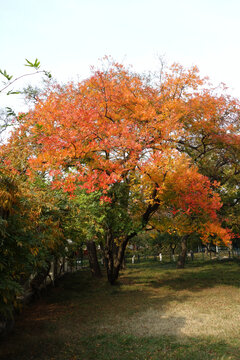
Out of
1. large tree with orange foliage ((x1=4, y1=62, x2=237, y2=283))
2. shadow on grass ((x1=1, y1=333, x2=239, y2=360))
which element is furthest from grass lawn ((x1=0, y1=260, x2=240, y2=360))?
large tree with orange foliage ((x1=4, y1=62, x2=237, y2=283))

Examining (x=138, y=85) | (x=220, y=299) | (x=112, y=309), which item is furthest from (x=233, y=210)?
(x=112, y=309)

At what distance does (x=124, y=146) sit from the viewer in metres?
13.1

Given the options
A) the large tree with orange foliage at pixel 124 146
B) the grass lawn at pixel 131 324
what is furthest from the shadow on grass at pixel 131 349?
the large tree with orange foliage at pixel 124 146

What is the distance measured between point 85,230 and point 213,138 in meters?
10.1

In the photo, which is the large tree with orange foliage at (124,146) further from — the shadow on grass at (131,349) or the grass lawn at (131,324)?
the shadow on grass at (131,349)

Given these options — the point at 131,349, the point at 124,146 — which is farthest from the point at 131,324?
the point at 124,146

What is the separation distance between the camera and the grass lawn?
7.66 metres

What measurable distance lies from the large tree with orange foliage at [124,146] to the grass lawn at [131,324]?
3.09 meters

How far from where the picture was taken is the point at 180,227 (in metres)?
16.4

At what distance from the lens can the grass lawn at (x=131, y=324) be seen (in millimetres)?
7660

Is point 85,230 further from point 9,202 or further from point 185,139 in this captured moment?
point 185,139

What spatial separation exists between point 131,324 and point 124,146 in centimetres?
703

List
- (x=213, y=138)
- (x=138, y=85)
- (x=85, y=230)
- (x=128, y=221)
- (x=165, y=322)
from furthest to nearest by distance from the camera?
(x=213, y=138), (x=138, y=85), (x=128, y=221), (x=85, y=230), (x=165, y=322)

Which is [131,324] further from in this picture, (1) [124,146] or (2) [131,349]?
(1) [124,146]
